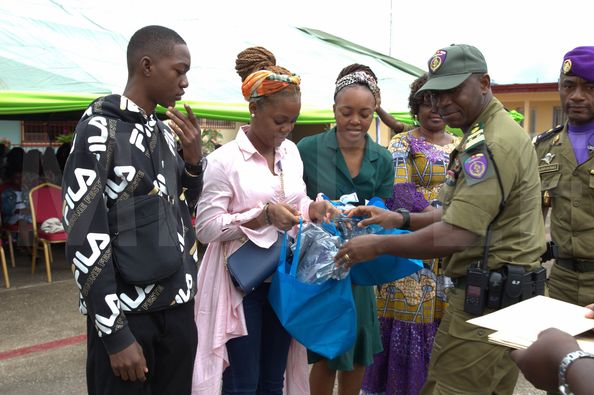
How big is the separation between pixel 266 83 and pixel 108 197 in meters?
0.97

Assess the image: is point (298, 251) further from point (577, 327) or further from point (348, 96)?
point (577, 327)

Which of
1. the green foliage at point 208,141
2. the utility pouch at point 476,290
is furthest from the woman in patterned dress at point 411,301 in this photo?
the green foliage at point 208,141

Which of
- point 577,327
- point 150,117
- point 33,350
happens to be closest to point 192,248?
point 150,117

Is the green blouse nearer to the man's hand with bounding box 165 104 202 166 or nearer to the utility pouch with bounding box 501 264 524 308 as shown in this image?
the man's hand with bounding box 165 104 202 166

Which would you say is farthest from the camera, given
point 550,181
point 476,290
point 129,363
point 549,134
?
point 549,134

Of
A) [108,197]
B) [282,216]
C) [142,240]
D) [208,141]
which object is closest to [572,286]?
[282,216]

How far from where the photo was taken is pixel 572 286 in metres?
3.04

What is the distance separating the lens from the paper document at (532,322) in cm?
146

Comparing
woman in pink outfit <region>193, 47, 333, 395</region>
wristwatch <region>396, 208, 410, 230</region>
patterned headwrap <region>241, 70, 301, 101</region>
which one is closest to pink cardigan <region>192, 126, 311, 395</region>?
woman in pink outfit <region>193, 47, 333, 395</region>

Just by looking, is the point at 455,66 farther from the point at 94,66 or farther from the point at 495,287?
the point at 94,66

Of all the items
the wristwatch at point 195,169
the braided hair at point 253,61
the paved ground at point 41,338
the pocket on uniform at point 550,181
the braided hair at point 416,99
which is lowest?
the paved ground at point 41,338

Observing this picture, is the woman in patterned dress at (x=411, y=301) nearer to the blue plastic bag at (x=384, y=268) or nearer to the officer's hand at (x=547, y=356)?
the blue plastic bag at (x=384, y=268)

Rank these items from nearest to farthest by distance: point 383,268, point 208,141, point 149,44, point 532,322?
1. point 532,322
2. point 149,44
3. point 383,268
4. point 208,141

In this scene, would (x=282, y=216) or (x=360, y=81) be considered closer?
(x=282, y=216)
